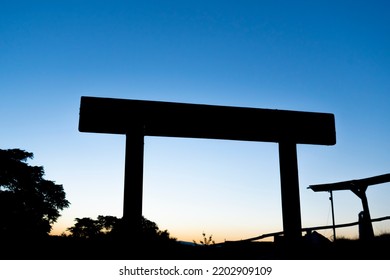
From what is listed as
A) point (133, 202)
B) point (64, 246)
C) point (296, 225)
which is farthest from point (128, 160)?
point (296, 225)

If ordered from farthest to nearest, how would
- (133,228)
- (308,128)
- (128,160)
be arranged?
(308,128)
(128,160)
(133,228)

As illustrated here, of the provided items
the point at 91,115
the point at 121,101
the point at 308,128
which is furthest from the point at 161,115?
the point at 308,128

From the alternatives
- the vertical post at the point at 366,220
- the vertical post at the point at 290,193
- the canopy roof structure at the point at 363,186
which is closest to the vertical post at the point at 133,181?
the vertical post at the point at 290,193

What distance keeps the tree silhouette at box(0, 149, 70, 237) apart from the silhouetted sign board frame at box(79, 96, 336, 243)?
28152 millimetres

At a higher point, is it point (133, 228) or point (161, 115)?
point (161, 115)

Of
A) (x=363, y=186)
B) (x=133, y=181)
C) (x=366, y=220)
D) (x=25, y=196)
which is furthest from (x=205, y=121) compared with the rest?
(x=25, y=196)

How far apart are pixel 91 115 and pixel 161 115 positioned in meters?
0.60

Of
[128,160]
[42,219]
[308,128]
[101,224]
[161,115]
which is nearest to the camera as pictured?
[128,160]

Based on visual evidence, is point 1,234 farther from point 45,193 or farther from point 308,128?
point 45,193

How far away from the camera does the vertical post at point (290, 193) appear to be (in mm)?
2709

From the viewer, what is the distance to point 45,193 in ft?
107

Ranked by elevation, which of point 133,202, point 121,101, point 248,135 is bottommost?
point 133,202

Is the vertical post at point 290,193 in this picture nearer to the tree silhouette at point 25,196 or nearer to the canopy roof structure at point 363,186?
the canopy roof structure at point 363,186

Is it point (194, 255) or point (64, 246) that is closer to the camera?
point (64, 246)
